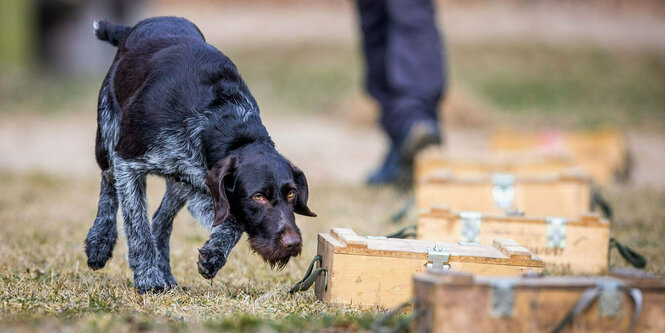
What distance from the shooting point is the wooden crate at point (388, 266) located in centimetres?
361

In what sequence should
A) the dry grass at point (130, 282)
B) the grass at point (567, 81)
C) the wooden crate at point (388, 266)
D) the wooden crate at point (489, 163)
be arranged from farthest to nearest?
the grass at point (567, 81), the wooden crate at point (489, 163), the wooden crate at point (388, 266), the dry grass at point (130, 282)

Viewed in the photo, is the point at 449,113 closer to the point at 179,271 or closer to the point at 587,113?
the point at 587,113

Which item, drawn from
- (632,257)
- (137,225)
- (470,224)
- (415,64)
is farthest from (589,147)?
(137,225)

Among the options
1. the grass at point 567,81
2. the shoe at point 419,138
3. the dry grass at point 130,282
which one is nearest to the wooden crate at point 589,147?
the shoe at point 419,138

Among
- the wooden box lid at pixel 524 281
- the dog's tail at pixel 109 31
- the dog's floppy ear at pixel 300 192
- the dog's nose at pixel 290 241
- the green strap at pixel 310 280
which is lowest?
the green strap at pixel 310 280

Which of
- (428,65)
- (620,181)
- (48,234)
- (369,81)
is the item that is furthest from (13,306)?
(620,181)

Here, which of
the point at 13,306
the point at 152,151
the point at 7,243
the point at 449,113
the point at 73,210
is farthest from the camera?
the point at 449,113

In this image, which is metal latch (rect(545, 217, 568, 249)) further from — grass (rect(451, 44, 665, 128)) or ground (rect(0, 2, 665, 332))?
grass (rect(451, 44, 665, 128))

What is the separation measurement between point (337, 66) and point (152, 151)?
58.7 feet

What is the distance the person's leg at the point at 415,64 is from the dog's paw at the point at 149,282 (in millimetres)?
4193

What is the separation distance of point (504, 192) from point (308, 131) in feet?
29.5

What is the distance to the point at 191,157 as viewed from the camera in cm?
391

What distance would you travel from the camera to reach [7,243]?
5230 mm

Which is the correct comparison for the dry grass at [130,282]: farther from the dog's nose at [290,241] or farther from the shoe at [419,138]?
the shoe at [419,138]
